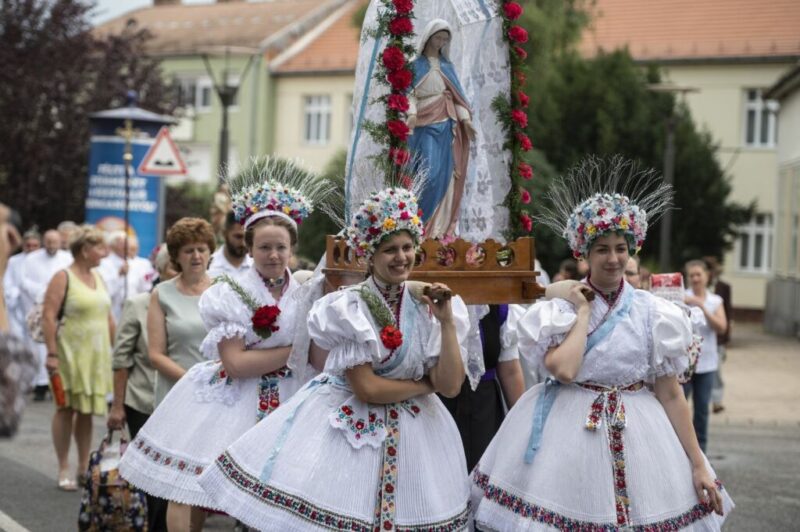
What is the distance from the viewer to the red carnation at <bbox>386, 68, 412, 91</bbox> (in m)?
6.79

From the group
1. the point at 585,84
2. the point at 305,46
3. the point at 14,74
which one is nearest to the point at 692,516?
the point at 14,74

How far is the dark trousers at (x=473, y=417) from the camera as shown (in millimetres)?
7207

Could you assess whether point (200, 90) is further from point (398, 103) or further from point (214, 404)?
point (398, 103)

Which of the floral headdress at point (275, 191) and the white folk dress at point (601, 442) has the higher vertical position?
the floral headdress at point (275, 191)

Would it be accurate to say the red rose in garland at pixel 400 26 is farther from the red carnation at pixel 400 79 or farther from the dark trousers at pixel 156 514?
the dark trousers at pixel 156 514

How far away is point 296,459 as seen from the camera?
5.86 meters

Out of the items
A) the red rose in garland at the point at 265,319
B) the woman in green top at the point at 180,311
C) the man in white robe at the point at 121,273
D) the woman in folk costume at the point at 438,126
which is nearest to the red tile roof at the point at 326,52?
the man in white robe at the point at 121,273

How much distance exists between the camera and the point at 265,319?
22.0 feet

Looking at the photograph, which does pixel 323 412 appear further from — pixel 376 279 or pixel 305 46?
pixel 305 46

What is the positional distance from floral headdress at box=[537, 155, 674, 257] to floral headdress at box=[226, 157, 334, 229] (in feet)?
3.94

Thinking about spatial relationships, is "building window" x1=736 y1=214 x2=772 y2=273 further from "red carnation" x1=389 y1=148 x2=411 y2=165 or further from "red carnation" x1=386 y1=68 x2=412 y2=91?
"red carnation" x1=389 y1=148 x2=411 y2=165

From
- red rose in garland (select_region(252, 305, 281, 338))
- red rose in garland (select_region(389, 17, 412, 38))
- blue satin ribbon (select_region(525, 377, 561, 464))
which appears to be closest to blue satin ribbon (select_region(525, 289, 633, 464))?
blue satin ribbon (select_region(525, 377, 561, 464))

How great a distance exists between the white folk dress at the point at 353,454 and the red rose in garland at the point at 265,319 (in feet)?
2.51

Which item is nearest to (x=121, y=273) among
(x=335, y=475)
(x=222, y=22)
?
(x=335, y=475)
